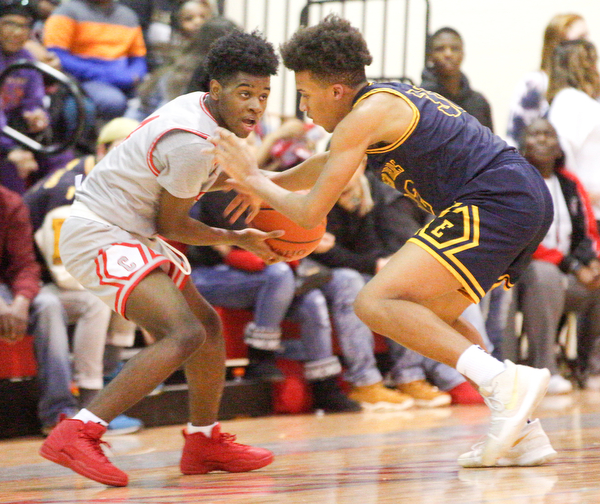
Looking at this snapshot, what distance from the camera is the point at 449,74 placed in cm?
620

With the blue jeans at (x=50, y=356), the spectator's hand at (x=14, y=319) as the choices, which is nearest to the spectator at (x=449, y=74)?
the blue jeans at (x=50, y=356)

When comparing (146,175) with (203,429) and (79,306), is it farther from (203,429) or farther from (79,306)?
(79,306)

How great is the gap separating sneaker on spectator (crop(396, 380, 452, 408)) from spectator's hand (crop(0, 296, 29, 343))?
7.38 ft

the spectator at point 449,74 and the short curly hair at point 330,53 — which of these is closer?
the short curly hair at point 330,53

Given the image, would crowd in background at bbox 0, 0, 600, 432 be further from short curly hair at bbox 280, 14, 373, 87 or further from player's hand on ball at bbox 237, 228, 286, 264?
player's hand on ball at bbox 237, 228, 286, 264

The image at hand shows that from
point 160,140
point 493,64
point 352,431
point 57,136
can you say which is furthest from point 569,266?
point 160,140

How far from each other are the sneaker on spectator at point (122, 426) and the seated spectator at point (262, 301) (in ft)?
2.50

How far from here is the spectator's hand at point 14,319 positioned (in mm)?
4086

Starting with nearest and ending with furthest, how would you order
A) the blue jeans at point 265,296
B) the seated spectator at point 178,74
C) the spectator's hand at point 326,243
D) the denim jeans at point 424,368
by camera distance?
the blue jeans at point 265,296 → the spectator's hand at point 326,243 → the seated spectator at point 178,74 → the denim jeans at point 424,368

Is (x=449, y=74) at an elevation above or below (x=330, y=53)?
below

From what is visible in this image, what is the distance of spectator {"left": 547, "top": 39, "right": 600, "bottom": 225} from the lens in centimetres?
597

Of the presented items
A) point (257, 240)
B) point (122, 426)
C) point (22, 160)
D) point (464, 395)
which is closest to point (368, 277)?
point (464, 395)

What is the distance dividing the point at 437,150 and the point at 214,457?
4.24ft

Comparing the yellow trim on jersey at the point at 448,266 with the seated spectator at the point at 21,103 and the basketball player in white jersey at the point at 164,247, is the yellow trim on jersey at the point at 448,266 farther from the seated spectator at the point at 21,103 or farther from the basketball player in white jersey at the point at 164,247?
the seated spectator at the point at 21,103
